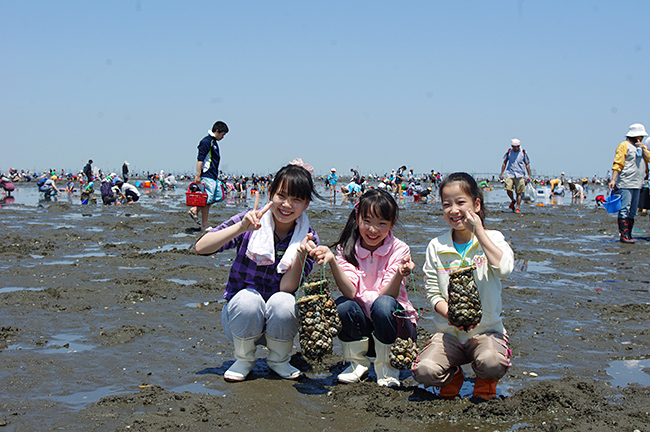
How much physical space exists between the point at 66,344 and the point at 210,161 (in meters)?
6.24

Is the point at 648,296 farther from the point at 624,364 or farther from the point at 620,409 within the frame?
the point at 620,409

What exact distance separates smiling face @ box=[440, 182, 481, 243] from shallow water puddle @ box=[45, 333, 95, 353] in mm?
2759

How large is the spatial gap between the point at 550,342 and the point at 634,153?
250 inches

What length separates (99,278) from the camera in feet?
21.0

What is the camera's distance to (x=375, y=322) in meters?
3.32

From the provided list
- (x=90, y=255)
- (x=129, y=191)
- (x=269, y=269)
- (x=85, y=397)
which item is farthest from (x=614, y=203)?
(x=129, y=191)

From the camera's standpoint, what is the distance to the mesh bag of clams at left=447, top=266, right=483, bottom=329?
296 centimetres

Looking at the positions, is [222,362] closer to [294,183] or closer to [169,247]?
[294,183]

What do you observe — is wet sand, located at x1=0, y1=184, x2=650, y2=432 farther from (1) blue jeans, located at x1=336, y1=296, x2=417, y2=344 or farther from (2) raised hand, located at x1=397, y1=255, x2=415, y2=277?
(2) raised hand, located at x1=397, y1=255, x2=415, y2=277

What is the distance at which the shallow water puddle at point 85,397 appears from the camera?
295 centimetres

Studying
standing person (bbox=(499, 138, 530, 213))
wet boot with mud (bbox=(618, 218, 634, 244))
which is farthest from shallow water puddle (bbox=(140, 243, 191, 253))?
standing person (bbox=(499, 138, 530, 213))

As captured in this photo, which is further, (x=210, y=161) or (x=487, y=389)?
(x=210, y=161)

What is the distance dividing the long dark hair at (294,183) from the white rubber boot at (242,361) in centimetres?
97

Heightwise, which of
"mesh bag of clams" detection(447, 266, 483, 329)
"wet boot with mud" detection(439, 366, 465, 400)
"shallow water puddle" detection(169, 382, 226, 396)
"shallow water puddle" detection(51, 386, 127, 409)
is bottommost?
"shallow water puddle" detection(169, 382, 226, 396)
